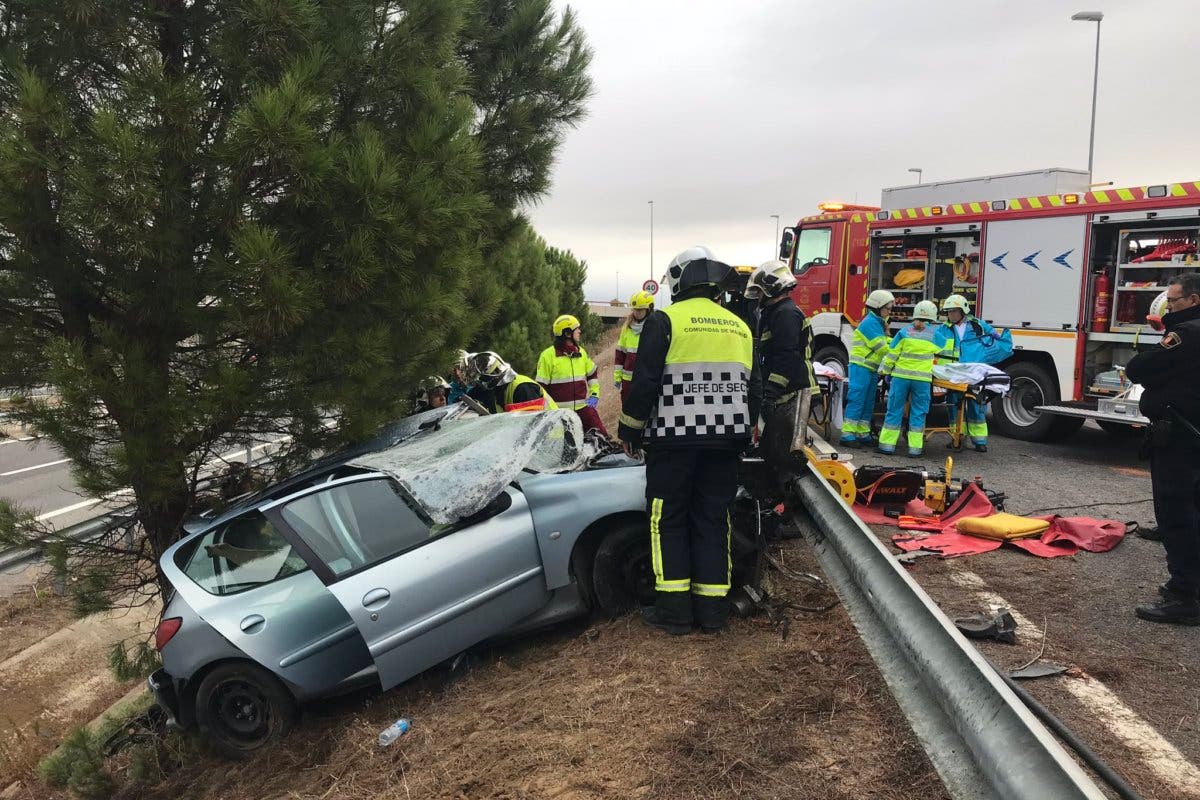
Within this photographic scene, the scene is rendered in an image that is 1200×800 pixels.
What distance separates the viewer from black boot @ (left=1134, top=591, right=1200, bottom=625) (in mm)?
3816

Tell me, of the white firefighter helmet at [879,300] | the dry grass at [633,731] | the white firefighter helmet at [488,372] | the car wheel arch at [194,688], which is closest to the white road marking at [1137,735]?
the dry grass at [633,731]

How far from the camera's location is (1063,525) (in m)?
5.13

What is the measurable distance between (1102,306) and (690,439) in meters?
7.28

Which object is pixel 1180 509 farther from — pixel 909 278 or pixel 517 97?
pixel 909 278

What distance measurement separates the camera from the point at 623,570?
425 centimetres

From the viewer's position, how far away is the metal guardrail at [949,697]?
5.87 ft

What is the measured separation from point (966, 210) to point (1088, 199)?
1.46 meters

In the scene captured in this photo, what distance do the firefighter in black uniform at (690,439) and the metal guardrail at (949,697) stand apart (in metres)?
0.62

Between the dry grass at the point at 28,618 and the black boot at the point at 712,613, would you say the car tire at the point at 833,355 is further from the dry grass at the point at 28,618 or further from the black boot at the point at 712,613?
the dry grass at the point at 28,618

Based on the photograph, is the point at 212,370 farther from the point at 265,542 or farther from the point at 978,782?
the point at 978,782

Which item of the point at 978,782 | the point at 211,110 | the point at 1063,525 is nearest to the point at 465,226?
the point at 211,110

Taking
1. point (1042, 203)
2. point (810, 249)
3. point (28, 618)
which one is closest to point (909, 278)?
point (810, 249)

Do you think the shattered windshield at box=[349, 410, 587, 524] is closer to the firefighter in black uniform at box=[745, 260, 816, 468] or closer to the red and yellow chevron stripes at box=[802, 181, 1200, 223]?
the firefighter in black uniform at box=[745, 260, 816, 468]

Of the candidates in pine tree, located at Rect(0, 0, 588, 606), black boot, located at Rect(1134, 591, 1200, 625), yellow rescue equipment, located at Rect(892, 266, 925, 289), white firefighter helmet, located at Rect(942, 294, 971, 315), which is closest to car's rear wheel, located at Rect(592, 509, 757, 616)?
pine tree, located at Rect(0, 0, 588, 606)
